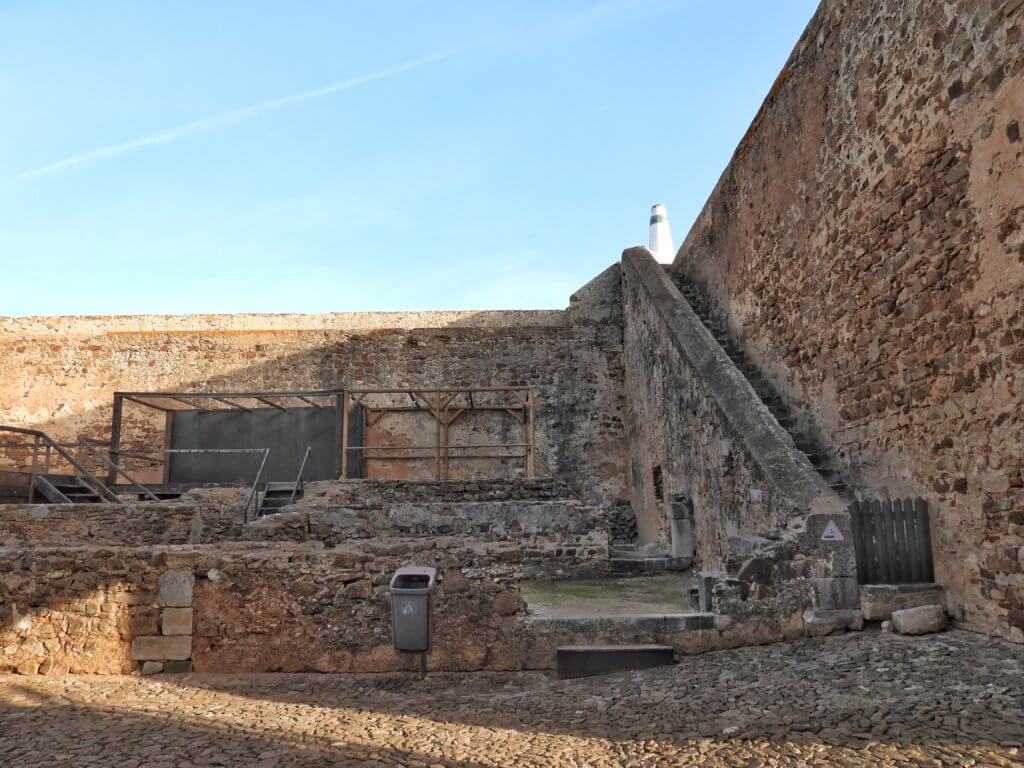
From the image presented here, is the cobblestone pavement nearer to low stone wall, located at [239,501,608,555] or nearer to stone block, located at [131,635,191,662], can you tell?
stone block, located at [131,635,191,662]

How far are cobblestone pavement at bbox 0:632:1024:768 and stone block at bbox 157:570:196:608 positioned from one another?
52cm

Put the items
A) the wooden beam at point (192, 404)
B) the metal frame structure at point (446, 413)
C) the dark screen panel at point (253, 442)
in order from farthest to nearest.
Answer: the metal frame structure at point (446, 413) < the wooden beam at point (192, 404) < the dark screen panel at point (253, 442)

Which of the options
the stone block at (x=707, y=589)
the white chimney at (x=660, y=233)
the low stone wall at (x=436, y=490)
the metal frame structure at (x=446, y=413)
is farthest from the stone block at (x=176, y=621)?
the white chimney at (x=660, y=233)

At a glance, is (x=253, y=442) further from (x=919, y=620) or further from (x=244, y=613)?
(x=919, y=620)

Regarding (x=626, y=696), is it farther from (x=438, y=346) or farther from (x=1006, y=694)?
(x=438, y=346)

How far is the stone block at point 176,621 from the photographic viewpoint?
5.18 meters

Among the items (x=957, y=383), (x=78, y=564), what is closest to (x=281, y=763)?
(x=78, y=564)

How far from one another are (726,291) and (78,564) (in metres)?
9.02

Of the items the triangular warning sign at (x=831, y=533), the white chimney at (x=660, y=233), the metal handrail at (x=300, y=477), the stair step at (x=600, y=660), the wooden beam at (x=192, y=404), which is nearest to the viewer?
the stair step at (x=600, y=660)

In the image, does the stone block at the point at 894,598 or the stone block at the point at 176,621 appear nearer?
the stone block at the point at 176,621

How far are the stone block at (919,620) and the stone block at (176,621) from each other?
532cm

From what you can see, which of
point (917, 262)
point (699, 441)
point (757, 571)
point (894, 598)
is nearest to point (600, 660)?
point (757, 571)

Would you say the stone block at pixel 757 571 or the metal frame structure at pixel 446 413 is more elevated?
the metal frame structure at pixel 446 413

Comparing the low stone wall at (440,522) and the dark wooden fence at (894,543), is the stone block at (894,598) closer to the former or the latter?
the dark wooden fence at (894,543)
